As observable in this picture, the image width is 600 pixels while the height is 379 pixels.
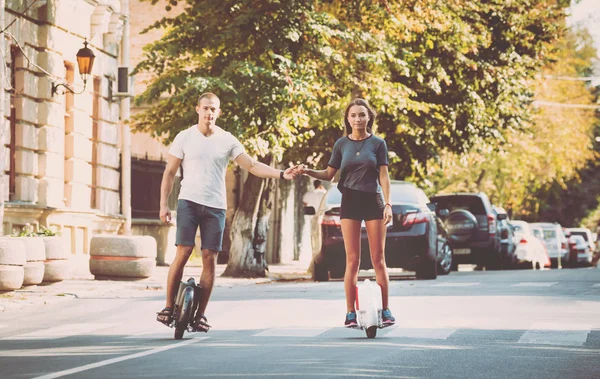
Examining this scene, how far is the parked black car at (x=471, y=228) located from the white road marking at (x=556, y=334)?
18.2 meters

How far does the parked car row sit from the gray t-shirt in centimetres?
53

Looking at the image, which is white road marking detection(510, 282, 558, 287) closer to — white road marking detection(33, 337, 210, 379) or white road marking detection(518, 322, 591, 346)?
white road marking detection(518, 322, 591, 346)

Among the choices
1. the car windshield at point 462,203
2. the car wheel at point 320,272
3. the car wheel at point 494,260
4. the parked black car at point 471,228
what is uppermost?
the car windshield at point 462,203

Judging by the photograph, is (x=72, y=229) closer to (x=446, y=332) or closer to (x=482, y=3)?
(x=482, y=3)

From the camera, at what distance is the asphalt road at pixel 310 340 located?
926cm

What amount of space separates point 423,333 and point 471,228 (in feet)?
64.2

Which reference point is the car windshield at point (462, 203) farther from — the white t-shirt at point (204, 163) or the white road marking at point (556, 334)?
the white t-shirt at point (204, 163)

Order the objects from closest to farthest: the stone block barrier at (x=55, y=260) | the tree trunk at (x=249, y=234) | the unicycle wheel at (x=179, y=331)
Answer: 1. the unicycle wheel at (x=179, y=331)
2. the stone block barrier at (x=55, y=260)
3. the tree trunk at (x=249, y=234)

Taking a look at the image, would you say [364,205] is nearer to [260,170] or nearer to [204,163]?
[260,170]

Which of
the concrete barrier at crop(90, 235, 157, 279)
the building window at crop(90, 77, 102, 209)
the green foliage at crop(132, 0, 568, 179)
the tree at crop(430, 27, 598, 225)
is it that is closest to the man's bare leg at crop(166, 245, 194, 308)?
the concrete barrier at crop(90, 235, 157, 279)

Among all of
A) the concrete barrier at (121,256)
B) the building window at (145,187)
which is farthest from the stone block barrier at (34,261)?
the building window at (145,187)

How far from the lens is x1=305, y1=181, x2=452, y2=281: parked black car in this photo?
2231 cm

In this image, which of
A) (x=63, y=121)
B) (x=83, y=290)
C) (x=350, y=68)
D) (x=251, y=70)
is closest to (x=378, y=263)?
(x=83, y=290)

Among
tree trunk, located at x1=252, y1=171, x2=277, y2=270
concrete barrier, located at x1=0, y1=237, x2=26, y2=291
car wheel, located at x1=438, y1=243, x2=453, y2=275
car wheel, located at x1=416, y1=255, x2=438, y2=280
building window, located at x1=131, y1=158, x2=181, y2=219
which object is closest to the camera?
concrete barrier, located at x1=0, y1=237, x2=26, y2=291
